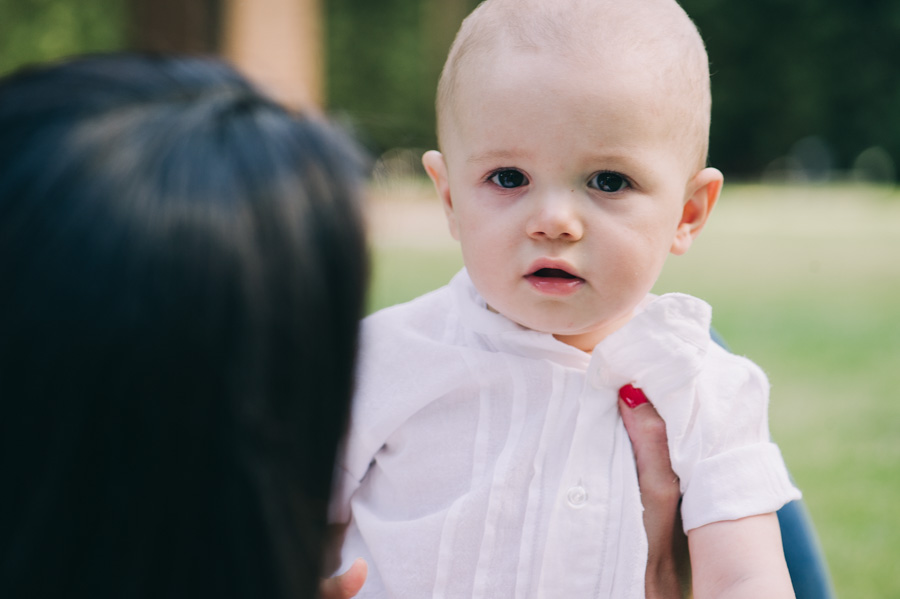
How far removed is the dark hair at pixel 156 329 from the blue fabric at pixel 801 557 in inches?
45.6

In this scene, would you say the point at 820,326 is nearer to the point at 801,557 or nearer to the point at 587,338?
the point at 801,557

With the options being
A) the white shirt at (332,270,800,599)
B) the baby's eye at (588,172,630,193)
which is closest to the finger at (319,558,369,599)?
the white shirt at (332,270,800,599)

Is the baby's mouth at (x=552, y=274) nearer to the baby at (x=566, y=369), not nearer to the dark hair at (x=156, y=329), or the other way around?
the baby at (x=566, y=369)

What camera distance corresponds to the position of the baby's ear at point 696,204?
66.7 inches

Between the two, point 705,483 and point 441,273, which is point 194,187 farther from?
point 441,273

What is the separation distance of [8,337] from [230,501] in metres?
0.24

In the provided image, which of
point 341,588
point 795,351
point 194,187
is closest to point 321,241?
point 194,187

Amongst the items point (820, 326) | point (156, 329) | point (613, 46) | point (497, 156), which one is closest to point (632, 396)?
point (497, 156)

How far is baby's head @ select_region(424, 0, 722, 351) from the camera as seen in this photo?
1524 millimetres

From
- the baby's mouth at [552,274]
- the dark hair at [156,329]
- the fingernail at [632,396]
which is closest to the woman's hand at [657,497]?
the fingernail at [632,396]

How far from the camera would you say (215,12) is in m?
6.29

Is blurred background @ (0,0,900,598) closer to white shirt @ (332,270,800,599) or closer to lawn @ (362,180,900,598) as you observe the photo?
lawn @ (362,180,900,598)

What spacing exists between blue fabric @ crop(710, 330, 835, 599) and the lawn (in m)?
0.90

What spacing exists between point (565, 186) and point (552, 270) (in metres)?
0.14
